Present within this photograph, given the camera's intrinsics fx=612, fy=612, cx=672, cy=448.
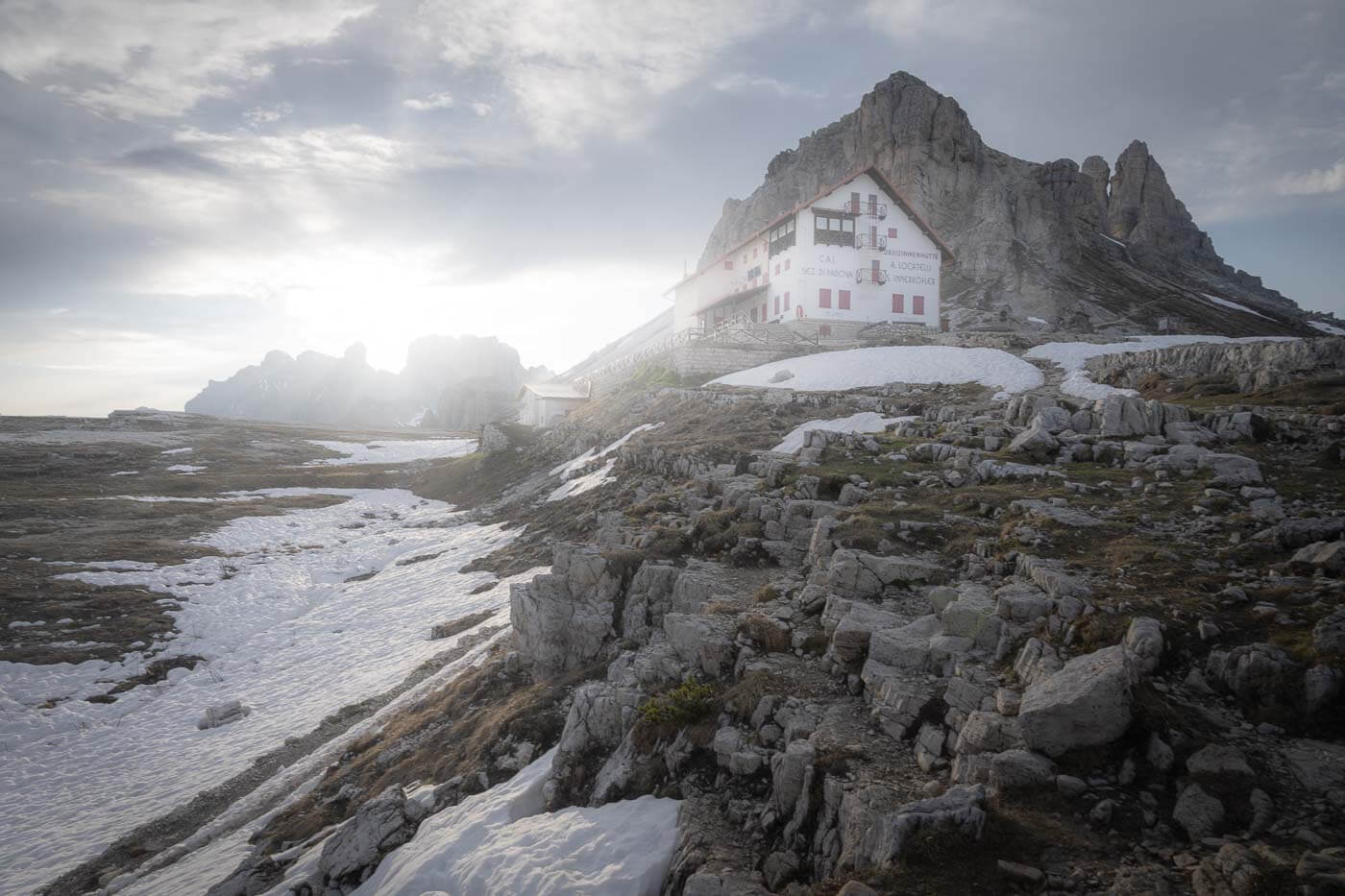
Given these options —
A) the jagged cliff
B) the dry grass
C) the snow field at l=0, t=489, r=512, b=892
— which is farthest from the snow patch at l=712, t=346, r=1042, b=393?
the jagged cliff

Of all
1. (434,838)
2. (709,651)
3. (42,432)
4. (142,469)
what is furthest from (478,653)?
(42,432)

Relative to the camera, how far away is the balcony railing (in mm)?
57875

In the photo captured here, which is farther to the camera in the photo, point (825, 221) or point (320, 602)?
point (825, 221)

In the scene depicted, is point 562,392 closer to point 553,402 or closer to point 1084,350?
point 553,402

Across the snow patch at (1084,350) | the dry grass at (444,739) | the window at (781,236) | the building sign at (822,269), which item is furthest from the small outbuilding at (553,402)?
the dry grass at (444,739)

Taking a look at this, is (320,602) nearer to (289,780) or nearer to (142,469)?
(289,780)

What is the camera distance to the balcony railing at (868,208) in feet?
190

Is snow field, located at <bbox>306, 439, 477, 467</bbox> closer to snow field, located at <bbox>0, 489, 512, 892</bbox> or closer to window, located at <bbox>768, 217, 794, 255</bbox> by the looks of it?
snow field, located at <bbox>0, 489, 512, 892</bbox>

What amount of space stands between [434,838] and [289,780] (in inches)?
354

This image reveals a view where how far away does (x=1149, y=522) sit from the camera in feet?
41.6

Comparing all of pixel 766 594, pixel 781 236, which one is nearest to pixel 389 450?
pixel 781 236

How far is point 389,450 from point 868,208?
2698 inches

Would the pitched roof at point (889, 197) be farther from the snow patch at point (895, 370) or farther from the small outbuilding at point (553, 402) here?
the small outbuilding at point (553, 402)

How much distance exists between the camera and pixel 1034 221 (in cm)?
11294
